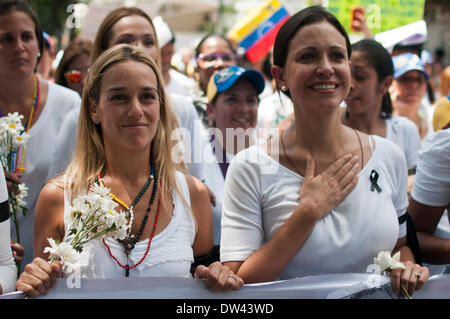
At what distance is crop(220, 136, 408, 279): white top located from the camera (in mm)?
2231

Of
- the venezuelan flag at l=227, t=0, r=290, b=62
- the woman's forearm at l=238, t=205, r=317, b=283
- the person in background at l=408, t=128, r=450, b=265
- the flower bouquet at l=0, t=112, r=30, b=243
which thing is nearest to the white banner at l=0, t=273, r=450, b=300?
the woman's forearm at l=238, t=205, r=317, b=283

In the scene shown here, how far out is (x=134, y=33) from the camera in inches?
151

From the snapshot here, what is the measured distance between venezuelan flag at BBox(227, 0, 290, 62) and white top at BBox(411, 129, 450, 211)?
4858mm

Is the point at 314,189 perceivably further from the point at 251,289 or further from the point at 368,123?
the point at 368,123

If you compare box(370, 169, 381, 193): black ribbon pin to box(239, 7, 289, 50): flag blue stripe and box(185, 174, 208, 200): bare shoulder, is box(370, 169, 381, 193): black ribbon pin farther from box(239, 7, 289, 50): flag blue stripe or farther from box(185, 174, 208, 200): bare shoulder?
box(239, 7, 289, 50): flag blue stripe

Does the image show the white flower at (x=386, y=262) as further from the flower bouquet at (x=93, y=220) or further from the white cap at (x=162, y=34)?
the white cap at (x=162, y=34)

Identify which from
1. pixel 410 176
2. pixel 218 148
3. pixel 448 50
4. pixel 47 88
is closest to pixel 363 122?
pixel 410 176

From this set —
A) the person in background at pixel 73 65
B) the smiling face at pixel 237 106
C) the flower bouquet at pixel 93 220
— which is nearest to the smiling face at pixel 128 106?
the flower bouquet at pixel 93 220

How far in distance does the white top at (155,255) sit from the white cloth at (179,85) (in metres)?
3.15

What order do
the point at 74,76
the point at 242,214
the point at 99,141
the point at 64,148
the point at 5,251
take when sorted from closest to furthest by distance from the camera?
the point at 5,251, the point at 242,214, the point at 99,141, the point at 64,148, the point at 74,76

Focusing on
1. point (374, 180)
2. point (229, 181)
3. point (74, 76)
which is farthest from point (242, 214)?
point (74, 76)

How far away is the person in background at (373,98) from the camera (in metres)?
3.88

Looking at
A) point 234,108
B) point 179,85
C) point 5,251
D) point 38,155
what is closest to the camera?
point 5,251

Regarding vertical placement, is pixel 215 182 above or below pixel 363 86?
below
